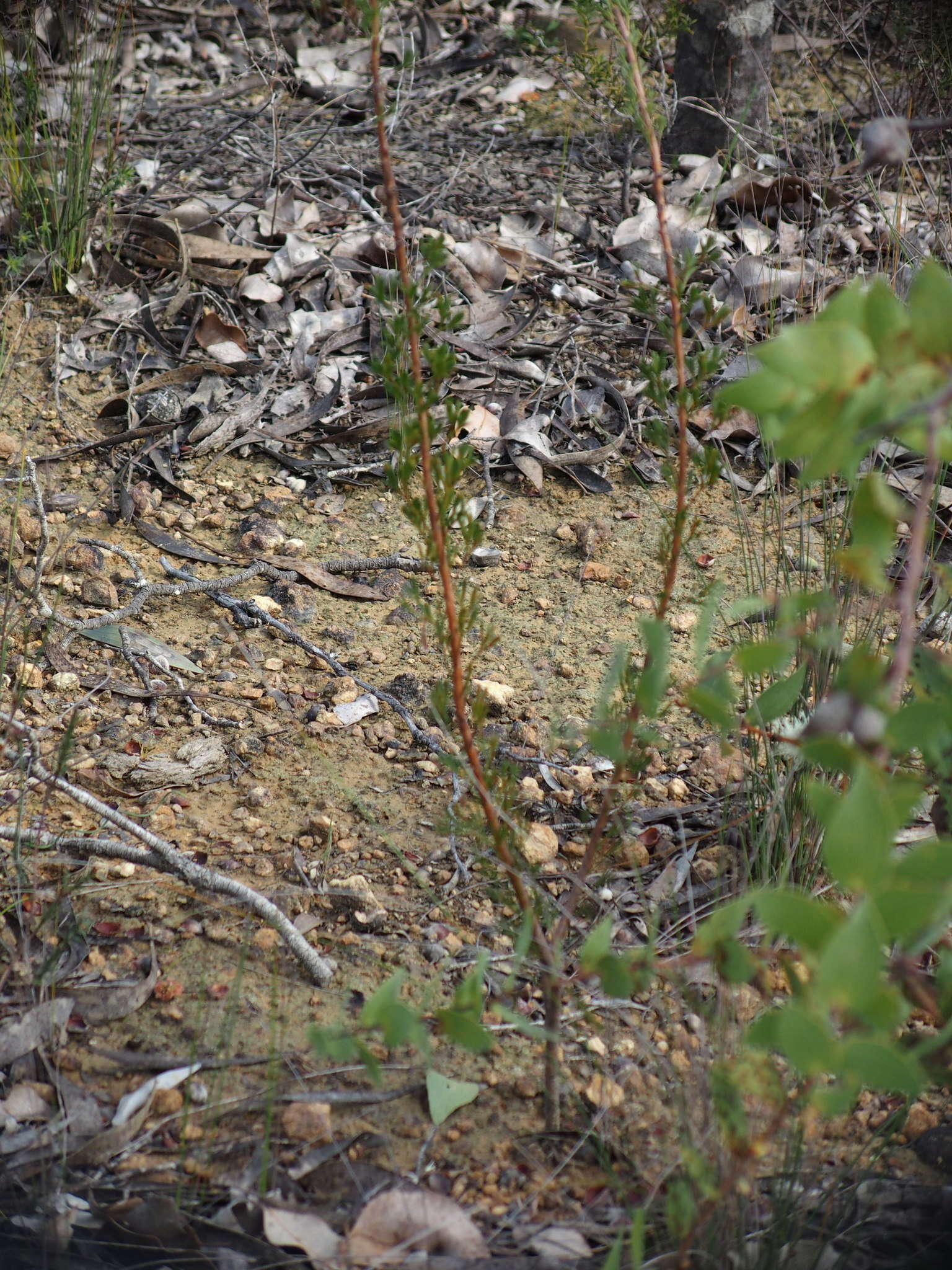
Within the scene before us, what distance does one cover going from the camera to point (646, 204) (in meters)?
3.52

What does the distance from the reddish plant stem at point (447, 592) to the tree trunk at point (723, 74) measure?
256 cm

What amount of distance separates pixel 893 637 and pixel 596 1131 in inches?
51.9

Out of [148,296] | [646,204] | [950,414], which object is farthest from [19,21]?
[950,414]

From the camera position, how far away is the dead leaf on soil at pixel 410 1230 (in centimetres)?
116

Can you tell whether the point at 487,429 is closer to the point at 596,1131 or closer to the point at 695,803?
the point at 695,803

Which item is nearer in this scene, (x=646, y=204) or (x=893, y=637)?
(x=893, y=637)

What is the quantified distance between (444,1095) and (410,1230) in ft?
0.55

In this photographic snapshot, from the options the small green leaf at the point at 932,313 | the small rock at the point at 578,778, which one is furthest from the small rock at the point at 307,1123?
the small green leaf at the point at 932,313

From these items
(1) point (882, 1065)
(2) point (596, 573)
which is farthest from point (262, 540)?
(1) point (882, 1065)

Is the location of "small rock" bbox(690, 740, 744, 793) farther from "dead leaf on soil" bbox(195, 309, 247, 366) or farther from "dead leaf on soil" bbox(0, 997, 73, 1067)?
"dead leaf on soil" bbox(195, 309, 247, 366)

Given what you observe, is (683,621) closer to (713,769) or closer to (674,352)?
(713,769)

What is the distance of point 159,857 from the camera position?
154 centimetres

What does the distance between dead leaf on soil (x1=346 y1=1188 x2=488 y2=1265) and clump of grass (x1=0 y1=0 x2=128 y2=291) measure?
2573 millimetres

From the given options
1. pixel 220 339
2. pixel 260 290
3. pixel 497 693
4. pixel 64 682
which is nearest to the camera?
pixel 64 682
